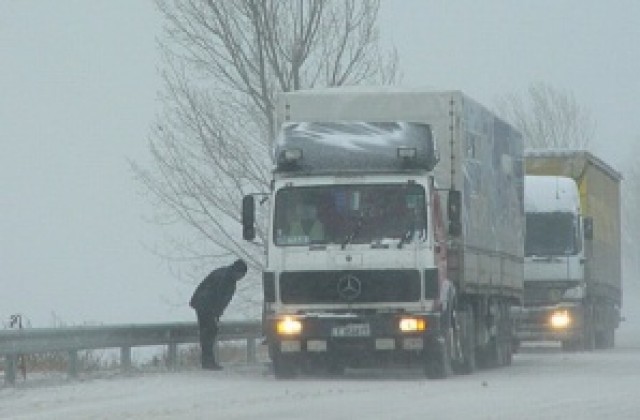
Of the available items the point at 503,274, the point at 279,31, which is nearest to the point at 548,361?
the point at 503,274

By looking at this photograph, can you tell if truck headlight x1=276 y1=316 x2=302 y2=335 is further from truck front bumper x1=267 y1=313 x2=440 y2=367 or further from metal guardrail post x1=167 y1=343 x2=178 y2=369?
metal guardrail post x1=167 y1=343 x2=178 y2=369

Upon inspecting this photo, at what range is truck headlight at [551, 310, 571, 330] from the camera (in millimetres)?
38062

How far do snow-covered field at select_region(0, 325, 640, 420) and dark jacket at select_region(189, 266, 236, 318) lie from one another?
3.09 ft

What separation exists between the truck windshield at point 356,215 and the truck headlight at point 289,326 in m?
0.98

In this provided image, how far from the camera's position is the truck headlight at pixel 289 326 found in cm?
2492

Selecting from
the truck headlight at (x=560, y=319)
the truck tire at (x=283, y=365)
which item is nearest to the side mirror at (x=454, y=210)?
the truck tire at (x=283, y=365)

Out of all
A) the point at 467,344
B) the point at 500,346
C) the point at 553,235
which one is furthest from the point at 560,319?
the point at 467,344

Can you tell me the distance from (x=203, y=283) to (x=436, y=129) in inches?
177

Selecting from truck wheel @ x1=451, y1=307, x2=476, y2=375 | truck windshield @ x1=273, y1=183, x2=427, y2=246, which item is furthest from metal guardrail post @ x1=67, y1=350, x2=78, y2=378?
truck wheel @ x1=451, y1=307, x2=476, y2=375

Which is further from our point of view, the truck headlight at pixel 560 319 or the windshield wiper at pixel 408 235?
the truck headlight at pixel 560 319

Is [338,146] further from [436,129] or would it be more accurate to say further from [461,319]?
[461,319]

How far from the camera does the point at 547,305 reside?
3850cm

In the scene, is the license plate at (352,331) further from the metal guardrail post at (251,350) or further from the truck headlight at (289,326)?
the metal guardrail post at (251,350)

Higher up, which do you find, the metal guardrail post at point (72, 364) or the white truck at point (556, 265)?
the white truck at point (556, 265)
